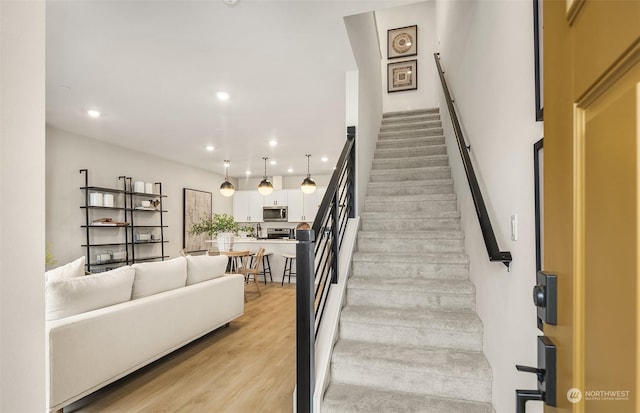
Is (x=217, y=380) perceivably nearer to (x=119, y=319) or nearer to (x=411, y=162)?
(x=119, y=319)

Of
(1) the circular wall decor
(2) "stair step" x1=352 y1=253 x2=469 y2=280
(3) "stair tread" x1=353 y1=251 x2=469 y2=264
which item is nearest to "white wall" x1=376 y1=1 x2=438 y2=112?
(1) the circular wall decor

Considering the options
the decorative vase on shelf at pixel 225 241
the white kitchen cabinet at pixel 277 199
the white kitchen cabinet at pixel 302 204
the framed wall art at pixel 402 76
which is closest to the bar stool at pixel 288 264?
the decorative vase on shelf at pixel 225 241

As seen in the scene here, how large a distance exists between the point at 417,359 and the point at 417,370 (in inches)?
3.1

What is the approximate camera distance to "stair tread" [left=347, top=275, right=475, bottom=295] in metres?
2.40

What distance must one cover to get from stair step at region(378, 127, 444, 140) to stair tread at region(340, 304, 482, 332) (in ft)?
10.1

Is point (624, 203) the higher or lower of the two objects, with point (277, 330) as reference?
higher

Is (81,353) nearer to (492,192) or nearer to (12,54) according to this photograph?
(12,54)

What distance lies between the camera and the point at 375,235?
310 cm

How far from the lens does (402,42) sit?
7.04 meters

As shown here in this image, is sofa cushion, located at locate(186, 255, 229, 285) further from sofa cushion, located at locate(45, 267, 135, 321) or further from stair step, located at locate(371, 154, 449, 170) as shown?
stair step, located at locate(371, 154, 449, 170)

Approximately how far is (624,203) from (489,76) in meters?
1.76

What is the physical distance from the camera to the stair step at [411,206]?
3.33 meters

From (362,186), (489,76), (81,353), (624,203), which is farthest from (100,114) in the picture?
(624,203)

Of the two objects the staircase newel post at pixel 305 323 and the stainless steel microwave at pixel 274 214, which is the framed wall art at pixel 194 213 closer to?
→ the stainless steel microwave at pixel 274 214
